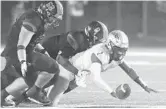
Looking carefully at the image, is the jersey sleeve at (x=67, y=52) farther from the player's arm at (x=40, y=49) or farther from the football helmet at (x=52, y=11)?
the football helmet at (x=52, y=11)

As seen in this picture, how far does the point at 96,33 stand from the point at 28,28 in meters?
0.52

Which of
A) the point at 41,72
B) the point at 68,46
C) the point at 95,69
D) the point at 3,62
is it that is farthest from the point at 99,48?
the point at 3,62

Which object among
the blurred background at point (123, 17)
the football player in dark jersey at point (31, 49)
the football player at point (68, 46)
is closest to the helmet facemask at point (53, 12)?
the football player in dark jersey at point (31, 49)

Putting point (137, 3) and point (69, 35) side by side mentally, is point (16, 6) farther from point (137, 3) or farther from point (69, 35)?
point (69, 35)

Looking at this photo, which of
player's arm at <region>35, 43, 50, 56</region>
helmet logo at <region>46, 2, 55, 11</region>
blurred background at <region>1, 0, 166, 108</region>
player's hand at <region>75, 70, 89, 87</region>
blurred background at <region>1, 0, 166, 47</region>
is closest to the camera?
helmet logo at <region>46, 2, 55, 11</region>

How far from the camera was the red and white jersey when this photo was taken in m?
3.84

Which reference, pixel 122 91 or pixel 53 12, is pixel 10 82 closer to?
pixel 53 12

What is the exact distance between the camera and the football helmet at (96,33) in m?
3.81

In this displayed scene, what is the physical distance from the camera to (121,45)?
3785mm

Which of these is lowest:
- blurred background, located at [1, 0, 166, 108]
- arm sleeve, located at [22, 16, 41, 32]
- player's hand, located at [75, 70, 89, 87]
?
blurred background, located at [1, 0, 166, 108]

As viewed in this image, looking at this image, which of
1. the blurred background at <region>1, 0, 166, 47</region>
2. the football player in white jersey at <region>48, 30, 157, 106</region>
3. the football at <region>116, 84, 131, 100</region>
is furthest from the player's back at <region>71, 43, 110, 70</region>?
the blurred background at <region>1, 0, 166, 47</region>

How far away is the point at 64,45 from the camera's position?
13.1 ft

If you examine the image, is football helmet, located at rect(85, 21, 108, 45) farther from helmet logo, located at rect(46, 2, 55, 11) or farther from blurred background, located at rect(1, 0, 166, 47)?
blurred background, located at rect(1, 0, 166, 47)

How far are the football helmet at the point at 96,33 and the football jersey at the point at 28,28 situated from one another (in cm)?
38
